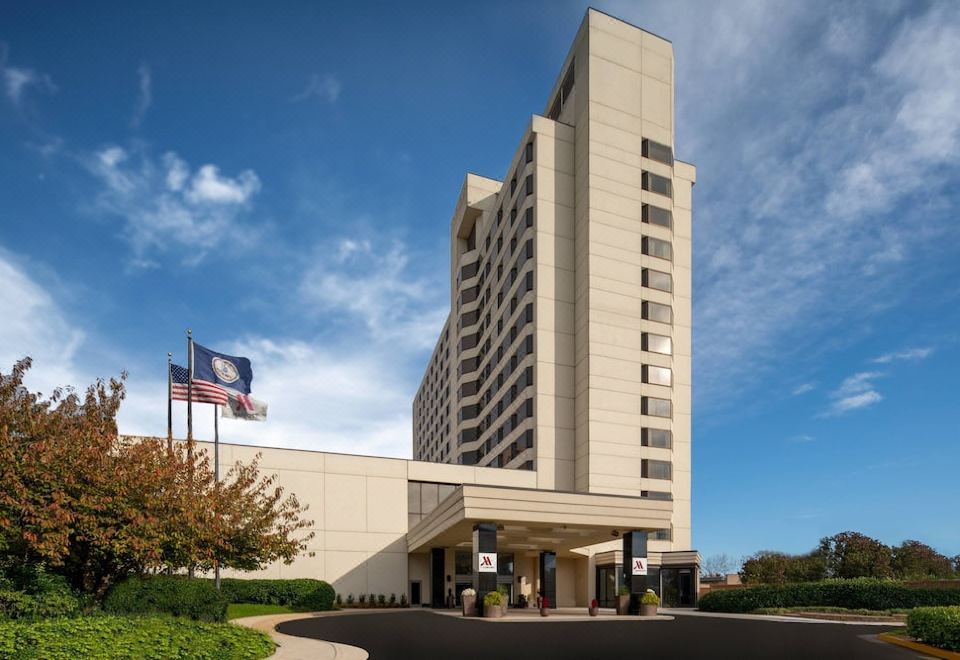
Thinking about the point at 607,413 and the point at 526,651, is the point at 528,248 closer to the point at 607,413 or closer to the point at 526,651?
the point at 607,413

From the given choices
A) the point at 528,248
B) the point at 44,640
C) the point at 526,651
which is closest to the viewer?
the point at 44,640

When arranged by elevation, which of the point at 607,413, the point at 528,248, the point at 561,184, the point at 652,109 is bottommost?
the point at 607,413

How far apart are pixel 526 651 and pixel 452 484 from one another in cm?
3816

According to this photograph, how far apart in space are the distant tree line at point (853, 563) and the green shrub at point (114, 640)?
2843 inches

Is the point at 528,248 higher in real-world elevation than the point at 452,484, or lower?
higher

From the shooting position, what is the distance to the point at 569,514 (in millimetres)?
38281

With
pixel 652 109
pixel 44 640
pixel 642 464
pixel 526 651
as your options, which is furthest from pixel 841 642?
pixel 652 109

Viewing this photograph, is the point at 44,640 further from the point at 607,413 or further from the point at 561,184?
the point at 561,184

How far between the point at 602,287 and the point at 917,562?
50794 millimetres

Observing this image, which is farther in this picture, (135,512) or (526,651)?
(135,512)

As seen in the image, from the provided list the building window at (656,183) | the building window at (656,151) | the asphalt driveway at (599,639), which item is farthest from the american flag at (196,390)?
the building window at (656,151)

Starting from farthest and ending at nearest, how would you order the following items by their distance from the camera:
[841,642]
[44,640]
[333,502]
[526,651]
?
[333,502]
[841,642]
[526,651]
[44,640]

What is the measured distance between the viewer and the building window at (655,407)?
61.6 m

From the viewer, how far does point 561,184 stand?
65.8 metres
